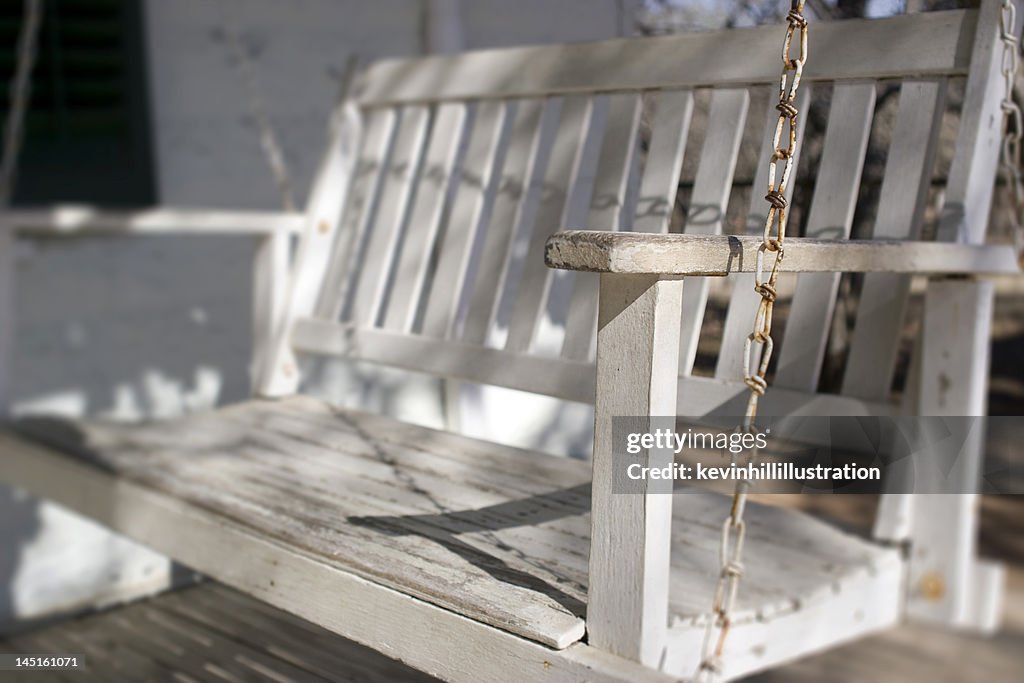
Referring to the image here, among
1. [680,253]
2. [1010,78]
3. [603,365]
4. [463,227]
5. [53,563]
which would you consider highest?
[1010,78]

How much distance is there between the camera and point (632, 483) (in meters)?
1.13

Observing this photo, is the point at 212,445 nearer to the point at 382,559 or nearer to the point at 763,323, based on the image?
the point at 382,559

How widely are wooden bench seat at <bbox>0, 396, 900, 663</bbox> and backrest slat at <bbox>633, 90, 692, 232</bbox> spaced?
447mm

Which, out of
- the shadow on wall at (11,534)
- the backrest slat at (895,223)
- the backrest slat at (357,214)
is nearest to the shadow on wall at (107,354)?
the shadow on wall at (11,534)

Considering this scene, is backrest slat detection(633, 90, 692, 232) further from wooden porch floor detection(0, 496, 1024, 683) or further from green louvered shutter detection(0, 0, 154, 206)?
green louvered shutter detection(0, 0, 154, 206)

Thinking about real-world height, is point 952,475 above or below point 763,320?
below

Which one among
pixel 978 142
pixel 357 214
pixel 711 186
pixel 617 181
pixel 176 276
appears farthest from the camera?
pixel 176 276

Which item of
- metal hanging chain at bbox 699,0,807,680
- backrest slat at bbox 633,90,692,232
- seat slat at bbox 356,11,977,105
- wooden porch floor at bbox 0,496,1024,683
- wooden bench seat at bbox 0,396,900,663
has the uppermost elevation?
seat slat at bbox 356,11,977,105

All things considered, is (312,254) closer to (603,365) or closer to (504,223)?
(504,223)

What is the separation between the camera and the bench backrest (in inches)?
62.7

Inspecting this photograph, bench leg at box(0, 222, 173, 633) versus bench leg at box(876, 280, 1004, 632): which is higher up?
bench leg at box(876, 280, 1004, 632)

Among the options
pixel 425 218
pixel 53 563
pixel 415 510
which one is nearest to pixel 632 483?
pixel 415 510

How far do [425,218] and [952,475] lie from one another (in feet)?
3.66

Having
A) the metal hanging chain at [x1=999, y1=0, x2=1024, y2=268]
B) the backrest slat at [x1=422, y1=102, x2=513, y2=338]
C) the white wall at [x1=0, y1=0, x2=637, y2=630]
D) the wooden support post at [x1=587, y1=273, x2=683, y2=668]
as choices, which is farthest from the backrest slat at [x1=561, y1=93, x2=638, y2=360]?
the white wall at [x1=0, y1=0, x2=637, y2=630]
